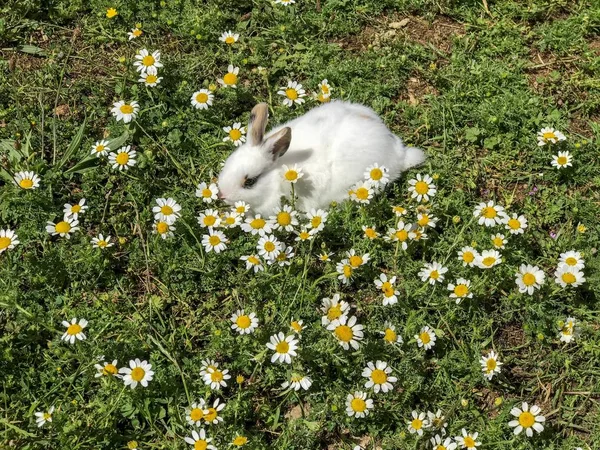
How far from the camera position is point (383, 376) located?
11.4 feet

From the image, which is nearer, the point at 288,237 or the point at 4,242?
the point at 4,242

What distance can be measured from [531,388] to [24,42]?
4429 mm

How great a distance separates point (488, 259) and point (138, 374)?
6.94 feet

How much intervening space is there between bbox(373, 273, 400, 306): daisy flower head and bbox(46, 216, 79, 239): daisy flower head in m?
1.91

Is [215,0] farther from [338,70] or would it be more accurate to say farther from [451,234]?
[451,234]

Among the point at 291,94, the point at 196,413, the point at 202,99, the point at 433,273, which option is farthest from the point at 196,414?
the point at 291,94

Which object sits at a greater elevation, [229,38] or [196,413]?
[229,38]

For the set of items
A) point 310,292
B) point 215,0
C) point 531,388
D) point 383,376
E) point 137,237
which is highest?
point 215,0

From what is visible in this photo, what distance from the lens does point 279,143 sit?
3.92 metres

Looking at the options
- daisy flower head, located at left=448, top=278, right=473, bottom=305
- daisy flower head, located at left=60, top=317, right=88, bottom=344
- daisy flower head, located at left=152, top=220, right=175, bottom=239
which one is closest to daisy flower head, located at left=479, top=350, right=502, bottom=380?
daisy flower head, located at left=448, top=278, right=473, bottom=305

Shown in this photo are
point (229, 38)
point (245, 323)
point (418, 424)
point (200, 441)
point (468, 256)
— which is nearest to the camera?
point (200, 441)

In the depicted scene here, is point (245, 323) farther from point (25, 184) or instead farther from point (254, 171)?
point (25, 184)

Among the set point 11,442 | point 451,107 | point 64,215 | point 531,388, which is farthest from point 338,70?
point 11,442

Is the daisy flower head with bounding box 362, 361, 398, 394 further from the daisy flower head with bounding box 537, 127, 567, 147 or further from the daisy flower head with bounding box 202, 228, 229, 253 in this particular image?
the daisy flower head with bounding box 537, 127, 567, 147
